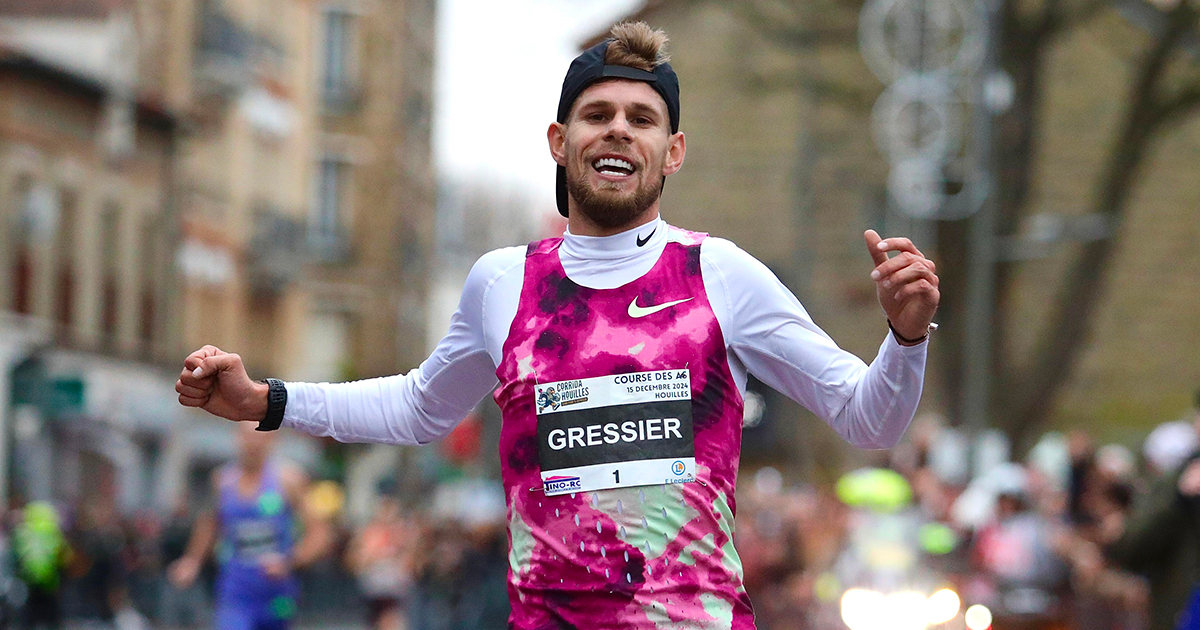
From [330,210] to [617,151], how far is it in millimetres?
56302

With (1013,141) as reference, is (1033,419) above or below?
below

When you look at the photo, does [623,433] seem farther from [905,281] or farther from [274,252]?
[274,252]

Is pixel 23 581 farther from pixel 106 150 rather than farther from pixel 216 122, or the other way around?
pixel 216 122

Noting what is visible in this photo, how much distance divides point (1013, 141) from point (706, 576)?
25.7m

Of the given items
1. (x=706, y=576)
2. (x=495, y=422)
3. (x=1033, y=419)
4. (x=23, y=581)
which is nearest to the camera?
(x=706, y=576)

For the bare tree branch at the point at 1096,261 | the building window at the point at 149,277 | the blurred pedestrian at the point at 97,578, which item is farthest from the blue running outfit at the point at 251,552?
the building window at the point at 149,277

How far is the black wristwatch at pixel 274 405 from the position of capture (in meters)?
5.23

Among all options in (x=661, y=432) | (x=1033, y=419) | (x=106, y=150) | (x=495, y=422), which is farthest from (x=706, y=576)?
(x=106, y=150)

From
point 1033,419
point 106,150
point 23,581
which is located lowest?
point 23,581

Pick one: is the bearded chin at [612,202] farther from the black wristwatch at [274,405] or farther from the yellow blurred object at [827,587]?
the yellow blurred object at [827,587]

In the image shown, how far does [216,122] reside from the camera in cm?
4722

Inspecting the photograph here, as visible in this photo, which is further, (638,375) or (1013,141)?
(1013,141)

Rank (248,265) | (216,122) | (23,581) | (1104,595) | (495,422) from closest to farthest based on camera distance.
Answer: (1104,595) < (23,581) < (495,422) < (216,122) < (248,265)

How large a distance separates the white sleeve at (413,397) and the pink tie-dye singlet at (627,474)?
A: 0.94 ft
